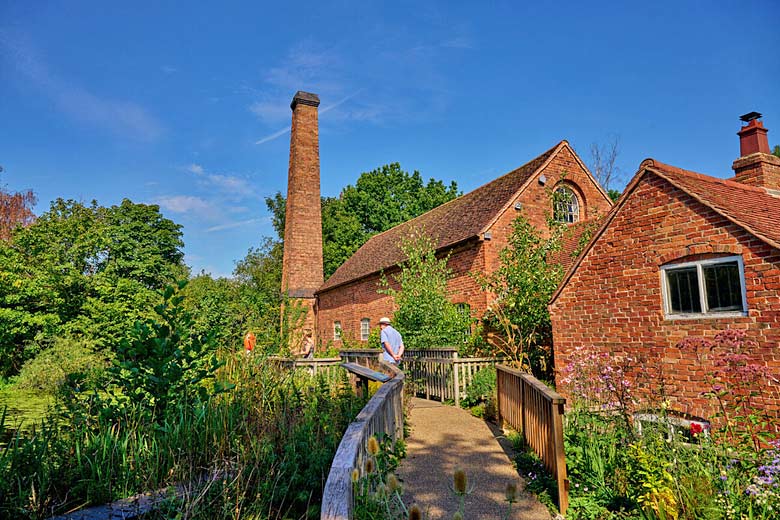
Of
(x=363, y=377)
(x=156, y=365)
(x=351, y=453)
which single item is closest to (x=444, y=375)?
(x=363, y=377)

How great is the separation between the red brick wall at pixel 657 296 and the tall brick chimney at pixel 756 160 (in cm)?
427

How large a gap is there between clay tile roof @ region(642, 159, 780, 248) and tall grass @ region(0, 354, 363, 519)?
253 inches

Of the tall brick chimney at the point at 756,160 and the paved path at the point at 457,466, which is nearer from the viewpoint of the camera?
the paved path at the point at 457,466

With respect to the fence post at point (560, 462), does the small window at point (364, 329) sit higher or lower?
higher

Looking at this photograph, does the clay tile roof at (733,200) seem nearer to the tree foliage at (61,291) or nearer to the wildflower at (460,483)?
the wildflower at (460,483)

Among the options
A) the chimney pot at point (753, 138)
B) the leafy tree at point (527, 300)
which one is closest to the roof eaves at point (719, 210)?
the leafy tree at point (527, 300)

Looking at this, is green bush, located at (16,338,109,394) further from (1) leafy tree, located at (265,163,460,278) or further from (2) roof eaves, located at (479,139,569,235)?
(1) leafy tree, located at (265,163,460,278)

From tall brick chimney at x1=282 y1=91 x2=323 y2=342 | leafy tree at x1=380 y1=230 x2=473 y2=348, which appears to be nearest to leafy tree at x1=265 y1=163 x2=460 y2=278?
tall brick chimney at x1=282 y1=91 x2=323 y2=342

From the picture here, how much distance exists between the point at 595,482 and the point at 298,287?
911 inches

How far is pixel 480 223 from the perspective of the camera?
1571cm

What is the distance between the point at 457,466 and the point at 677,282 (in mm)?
4767

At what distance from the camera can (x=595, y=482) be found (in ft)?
16.0

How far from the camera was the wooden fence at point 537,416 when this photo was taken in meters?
4.73

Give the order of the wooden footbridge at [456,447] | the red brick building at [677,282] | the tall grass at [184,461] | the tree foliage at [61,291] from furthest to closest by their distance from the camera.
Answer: the tree foliage at [61,291]
the red brick building at [677,282]
the tall grass at [184,461]
the wooden footbridge at [456,447]
